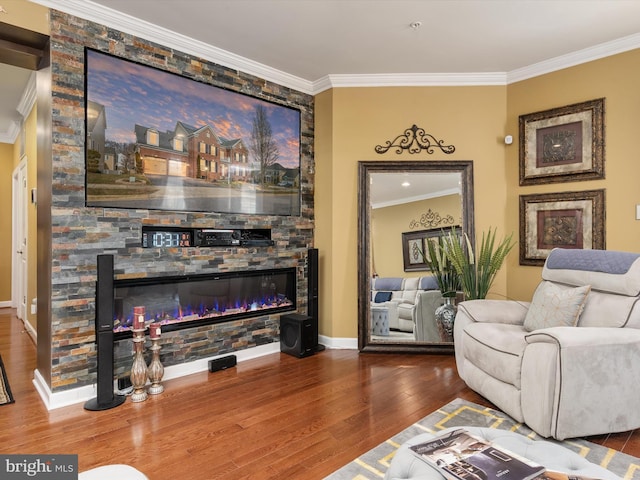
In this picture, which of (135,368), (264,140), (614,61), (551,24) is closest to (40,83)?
(264,140)

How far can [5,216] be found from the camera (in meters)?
6.19

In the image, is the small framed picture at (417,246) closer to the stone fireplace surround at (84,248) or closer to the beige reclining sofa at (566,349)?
the beige reclining sofa at (566,349)

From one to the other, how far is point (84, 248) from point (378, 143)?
2841 millimetres

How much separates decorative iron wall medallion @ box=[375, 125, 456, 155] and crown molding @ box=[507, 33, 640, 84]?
3.07ft

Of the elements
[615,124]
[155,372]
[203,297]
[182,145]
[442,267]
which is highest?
[615,124]

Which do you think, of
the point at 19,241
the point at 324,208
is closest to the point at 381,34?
the point at 324,208

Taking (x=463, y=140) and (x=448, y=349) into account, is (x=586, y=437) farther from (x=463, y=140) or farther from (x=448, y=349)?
(x=463, y=140)

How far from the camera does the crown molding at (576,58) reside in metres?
3.20

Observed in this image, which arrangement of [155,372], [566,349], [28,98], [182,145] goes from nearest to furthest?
[566,349] → [155,372] → [182,145] → [28,98]

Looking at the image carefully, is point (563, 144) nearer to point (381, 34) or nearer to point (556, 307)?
point (556, 307)

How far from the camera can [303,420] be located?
2.44 meters

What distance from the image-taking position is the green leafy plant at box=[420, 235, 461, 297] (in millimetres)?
3760

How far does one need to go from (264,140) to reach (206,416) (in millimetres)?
2558

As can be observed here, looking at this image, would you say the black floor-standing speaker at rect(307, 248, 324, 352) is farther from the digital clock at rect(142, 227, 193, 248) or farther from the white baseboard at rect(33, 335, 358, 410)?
the digital clock at rect(142, 227, 193, 248)
